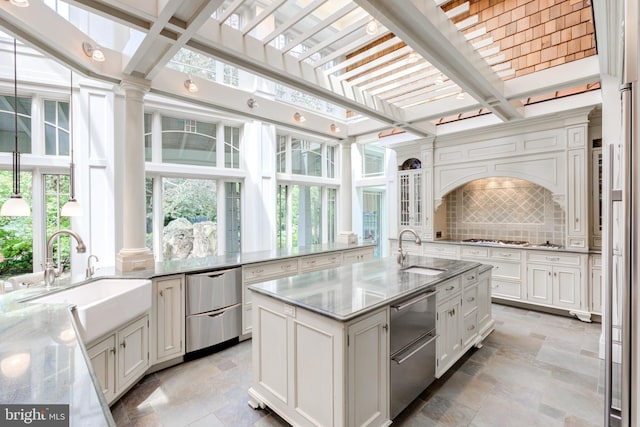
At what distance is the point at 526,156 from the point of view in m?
4.45

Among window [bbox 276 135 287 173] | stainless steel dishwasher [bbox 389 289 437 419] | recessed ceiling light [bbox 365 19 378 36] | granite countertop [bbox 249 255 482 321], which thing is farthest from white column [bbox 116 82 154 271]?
window [bbox 276 135 287 173]

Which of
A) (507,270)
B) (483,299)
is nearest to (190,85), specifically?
(483,299)

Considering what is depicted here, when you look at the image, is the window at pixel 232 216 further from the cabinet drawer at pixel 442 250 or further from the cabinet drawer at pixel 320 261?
the cabinet drawer at pixel 442 250

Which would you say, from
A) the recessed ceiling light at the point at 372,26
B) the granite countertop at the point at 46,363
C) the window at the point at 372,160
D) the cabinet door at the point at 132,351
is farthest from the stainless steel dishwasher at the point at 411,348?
the window at the point at 372,160

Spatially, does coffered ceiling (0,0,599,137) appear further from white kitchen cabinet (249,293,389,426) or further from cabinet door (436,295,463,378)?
cabinet door (436,295,463,378)

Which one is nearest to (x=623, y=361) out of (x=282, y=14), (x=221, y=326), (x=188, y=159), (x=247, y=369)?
(x=247, y=369)

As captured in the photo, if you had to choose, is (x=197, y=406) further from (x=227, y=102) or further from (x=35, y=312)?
(x=227, y=102)

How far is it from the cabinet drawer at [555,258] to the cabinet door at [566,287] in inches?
3.2

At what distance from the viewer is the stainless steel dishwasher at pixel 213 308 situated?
2.96 meters

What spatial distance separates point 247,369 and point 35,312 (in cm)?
176

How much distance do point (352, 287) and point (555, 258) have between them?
3.50 metres

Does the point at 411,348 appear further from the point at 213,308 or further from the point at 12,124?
the point at 12,124

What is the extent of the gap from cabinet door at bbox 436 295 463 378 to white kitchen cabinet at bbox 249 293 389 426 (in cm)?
79

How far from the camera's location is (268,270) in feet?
11.7
